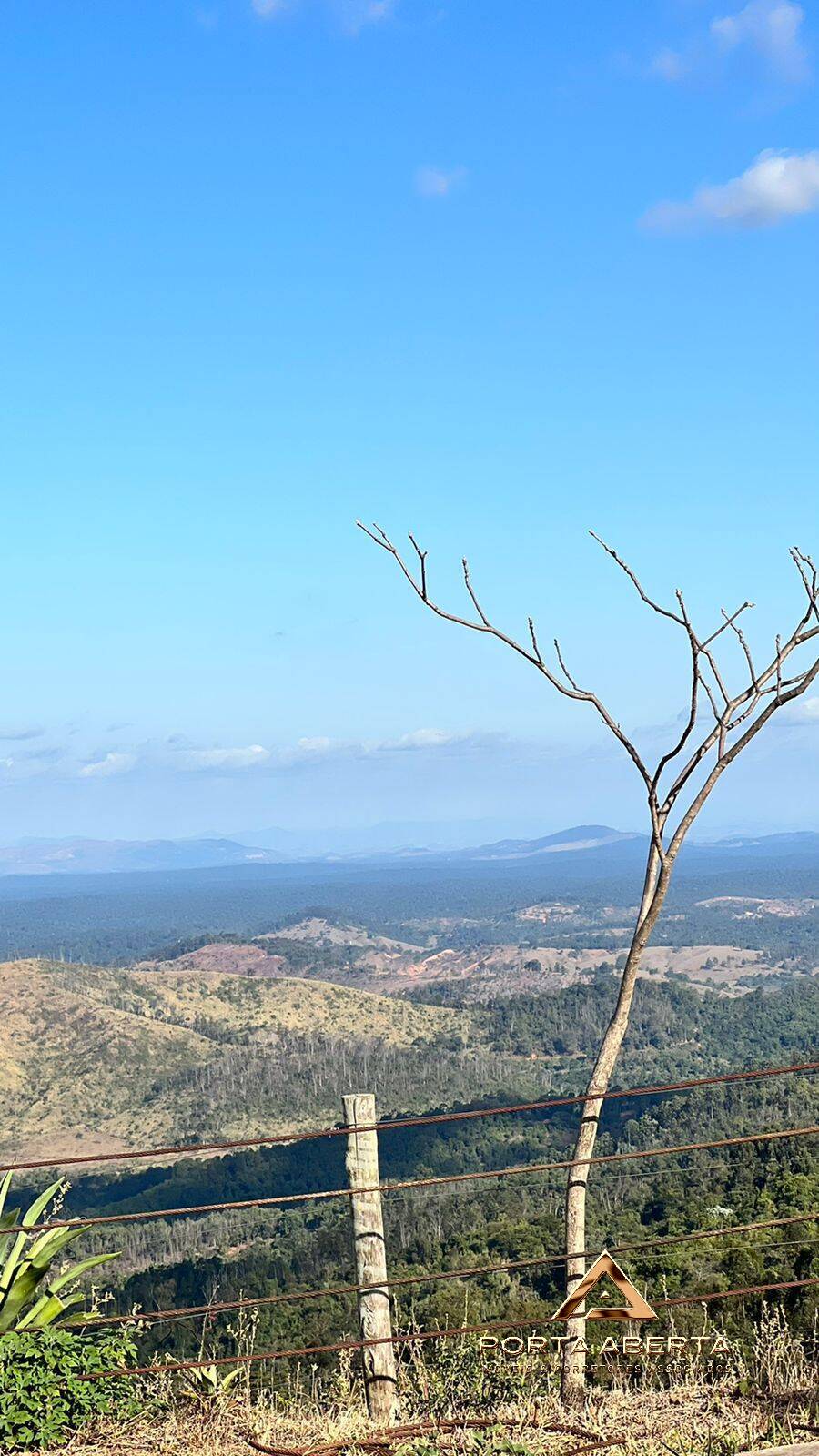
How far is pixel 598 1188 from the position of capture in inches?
1174

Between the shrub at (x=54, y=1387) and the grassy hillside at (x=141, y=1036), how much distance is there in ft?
171

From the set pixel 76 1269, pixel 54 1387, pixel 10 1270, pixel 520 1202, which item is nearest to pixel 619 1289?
pixel 54 1387

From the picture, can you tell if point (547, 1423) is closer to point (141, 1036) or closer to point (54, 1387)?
point (54, 1387)

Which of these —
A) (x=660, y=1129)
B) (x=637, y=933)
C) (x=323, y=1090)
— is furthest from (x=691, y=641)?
(x=323, y=1090)

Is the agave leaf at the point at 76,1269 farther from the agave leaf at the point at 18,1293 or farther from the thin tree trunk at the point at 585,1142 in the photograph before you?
the thin tree trunk at the point at 585,1142

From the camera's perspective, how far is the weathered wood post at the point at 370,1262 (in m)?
4.60

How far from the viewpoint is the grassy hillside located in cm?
6056

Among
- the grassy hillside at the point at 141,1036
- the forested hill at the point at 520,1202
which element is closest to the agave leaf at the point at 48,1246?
the forested hill at the point at 520,1202

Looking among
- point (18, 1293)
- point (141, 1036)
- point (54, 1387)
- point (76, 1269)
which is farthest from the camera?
point (141, 1036)

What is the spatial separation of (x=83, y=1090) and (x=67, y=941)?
137 meters

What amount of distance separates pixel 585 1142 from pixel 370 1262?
Result: 37.1 inches

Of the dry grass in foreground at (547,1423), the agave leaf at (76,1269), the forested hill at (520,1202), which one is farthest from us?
the forested hill at (520,1202)

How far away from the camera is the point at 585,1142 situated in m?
4.79

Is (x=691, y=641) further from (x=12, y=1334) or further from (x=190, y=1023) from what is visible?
(x=190, y=1023)
